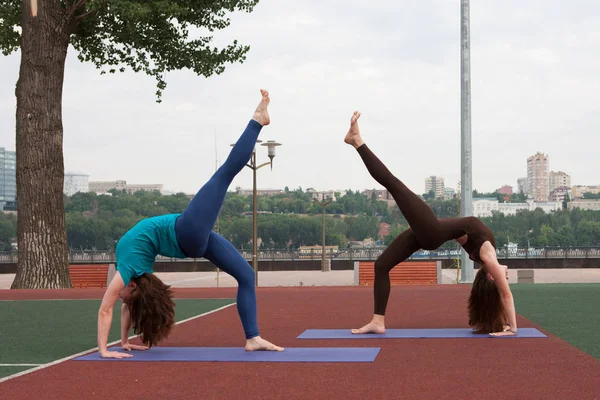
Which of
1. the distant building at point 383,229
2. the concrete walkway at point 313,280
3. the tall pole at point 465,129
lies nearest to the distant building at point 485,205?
the distant building at point 383,229

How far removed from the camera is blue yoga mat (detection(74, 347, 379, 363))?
7.21 meters

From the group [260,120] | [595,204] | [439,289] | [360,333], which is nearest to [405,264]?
[439,289]

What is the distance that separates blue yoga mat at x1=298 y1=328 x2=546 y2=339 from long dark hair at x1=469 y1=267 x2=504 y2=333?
15cm

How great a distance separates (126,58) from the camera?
23.8 meters

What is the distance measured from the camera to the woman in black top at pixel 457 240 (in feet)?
28.2

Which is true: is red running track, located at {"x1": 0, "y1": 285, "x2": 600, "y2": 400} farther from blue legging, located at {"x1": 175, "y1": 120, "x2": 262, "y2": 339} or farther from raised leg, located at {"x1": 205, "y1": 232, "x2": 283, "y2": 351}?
blue legging, located at {"x1": 175, "y1": 120, "x2": 262, "y2": 339}

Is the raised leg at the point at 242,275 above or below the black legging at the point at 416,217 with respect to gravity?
below

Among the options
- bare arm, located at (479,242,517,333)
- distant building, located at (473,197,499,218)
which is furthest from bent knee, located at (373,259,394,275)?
distant building, located at (473,197,499,218)

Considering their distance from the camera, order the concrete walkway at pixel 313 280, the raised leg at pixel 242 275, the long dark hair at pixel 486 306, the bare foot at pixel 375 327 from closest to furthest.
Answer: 1. the raised leg at pixel 242 275
2. the long dark hair at pixel 486 306
3. the bare foot at pixel 375 327
4. the concrete walkway at pixel 313 280

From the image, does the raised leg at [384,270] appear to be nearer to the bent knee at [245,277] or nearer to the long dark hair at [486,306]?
the long dark hair at [486,306]

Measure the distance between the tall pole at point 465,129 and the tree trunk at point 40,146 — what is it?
994 cm

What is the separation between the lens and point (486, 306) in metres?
8.92

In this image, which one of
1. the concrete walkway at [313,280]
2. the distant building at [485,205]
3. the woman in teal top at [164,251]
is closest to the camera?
the woman in teal top at [164,251]

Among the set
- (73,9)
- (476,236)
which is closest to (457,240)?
(476,236)
